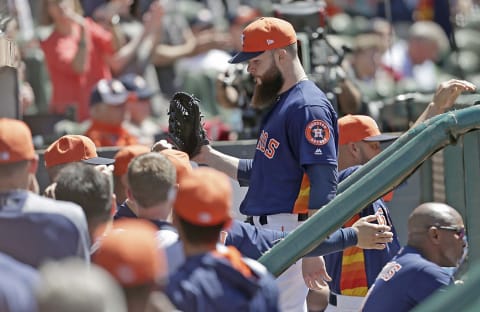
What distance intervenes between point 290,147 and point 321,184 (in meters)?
0.34

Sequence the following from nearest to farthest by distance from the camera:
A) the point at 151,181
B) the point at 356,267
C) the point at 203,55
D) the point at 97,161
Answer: the point at 151,181, the point at 97,161, the point at 356,267, the point at 203,55

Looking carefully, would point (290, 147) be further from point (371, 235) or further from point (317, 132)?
point (371, 235)

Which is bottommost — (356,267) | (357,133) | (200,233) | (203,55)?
(203,55)

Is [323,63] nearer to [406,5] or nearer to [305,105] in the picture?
[305,105]

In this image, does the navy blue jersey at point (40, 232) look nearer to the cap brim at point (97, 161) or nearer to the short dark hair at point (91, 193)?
the short dark hair at point (91, 193)

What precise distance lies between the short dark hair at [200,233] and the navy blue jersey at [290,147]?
194 cm

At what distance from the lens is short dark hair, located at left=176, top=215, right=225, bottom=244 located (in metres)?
4.37

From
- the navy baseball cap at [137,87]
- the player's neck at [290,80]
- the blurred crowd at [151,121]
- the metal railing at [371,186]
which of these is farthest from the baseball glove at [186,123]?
the navy baseball cap at [137,87]

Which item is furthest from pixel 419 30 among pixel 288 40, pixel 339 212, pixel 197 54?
pixel 339 212

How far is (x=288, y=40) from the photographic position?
656 centimetres

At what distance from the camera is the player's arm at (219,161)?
23.2 ft

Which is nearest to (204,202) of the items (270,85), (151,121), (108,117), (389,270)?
(270,85)

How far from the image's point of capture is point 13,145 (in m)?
4.88

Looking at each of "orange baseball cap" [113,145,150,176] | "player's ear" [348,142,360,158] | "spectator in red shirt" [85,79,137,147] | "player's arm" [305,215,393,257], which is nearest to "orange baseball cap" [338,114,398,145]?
"player's ear" [348,142,360,158]
